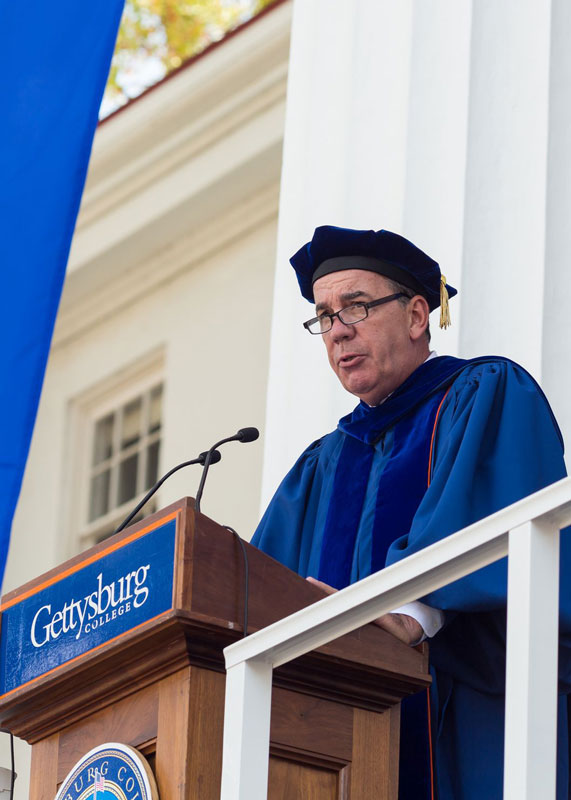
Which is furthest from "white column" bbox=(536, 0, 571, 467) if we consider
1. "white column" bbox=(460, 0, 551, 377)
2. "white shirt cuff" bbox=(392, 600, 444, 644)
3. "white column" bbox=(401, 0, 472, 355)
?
"white shirt cuff" bbox=(392, 600, 444, 644)

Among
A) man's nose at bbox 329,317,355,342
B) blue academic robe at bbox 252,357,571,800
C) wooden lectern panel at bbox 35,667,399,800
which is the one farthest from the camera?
man's nose at bbox 329,317,355,342

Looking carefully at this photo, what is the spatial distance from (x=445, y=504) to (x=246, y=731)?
37.2 inches

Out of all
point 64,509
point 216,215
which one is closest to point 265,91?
point 216,215

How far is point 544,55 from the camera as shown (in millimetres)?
6137

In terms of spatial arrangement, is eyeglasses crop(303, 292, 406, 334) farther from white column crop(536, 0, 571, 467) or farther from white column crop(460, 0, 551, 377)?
white column crop(460, 0, 551, 377)

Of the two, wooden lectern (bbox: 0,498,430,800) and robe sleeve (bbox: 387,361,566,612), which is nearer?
wooden lectern (bbox: 0,498,430,800)

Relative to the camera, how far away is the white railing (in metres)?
2.87

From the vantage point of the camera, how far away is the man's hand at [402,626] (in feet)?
12.3

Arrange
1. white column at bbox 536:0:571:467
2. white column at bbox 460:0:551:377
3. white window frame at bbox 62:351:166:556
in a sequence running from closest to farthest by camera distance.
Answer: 1. white column at bbox 536:0:571:467
2. white column at bbox 460:0:551:377
3. white window frame at bbox 62:351:166:556

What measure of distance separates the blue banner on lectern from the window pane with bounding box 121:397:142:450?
6611 millimetres

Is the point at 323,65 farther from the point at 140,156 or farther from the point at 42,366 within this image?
the point at 140,156

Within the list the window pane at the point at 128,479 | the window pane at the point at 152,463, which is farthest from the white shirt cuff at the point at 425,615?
the window pane at the point at 128,479

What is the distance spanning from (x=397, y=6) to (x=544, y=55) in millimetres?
585

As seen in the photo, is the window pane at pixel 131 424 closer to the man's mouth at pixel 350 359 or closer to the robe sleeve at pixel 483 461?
the man's mouth at pixel 350 359
